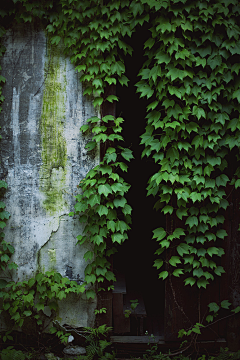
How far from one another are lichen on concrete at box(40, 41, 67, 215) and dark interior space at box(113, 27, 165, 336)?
132 centimetres

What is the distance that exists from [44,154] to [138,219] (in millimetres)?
3143

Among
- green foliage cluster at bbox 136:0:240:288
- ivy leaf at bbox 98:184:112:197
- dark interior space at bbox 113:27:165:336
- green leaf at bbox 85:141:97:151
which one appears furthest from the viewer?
dark interior space at bbox 113:27:165:336

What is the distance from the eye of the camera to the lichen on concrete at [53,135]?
10.8ft

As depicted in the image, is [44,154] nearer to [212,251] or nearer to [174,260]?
[174,260]

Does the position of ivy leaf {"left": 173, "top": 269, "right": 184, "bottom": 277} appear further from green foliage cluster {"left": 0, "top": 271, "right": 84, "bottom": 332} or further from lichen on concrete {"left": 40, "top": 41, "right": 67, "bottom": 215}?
lichen on concrete {"left": 40, "top": 41, "right": 67, "bottom": 215}

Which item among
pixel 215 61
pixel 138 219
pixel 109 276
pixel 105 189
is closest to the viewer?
pixel 215 61

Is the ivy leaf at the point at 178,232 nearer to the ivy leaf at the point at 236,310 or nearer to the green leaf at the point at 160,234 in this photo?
the green leaf at the point at 160,234

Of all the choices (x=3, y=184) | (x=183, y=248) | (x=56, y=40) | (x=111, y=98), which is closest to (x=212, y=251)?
(x=183, y=248)

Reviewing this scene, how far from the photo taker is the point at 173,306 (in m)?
3.26

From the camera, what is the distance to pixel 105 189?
313cm

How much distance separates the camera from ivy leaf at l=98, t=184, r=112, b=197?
311 cm

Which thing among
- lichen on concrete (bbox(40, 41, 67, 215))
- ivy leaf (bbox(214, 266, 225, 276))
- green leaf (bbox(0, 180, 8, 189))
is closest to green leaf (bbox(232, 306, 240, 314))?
ivy leaf (bbox(214, 266, 225, 276))

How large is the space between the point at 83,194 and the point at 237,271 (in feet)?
6.73

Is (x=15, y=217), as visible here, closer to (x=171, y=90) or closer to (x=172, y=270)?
(x=172, y=270)
